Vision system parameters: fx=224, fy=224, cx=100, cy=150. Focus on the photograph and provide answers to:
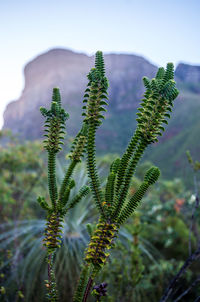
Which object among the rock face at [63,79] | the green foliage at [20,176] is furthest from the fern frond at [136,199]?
the rock face at [63,79]

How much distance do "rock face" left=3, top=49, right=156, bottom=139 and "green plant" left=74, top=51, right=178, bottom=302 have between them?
326ft

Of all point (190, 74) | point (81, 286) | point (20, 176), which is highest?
point (190, 74)

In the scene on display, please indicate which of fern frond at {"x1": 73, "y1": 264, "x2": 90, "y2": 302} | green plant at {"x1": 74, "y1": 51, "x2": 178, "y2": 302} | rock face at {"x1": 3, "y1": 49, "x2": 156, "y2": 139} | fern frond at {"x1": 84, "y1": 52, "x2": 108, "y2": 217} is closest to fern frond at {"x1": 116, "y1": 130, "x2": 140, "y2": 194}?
green plant at {"x1": 74, "y1": 51, "x2": 178, "y2": 302}

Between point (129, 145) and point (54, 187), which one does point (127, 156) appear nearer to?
point (129, 145)

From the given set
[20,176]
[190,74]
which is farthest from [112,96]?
[20,176]

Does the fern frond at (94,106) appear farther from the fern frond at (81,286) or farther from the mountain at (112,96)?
the mountain at (112,96)

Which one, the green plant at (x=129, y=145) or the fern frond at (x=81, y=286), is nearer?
the green plant at (x=129, y=145)

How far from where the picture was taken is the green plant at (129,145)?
91 cm

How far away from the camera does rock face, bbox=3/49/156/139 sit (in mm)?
107188

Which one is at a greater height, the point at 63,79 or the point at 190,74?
the point at 63,79

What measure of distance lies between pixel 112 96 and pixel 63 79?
28.0 meters

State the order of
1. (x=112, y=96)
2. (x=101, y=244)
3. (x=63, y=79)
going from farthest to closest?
1. (x=63, y=79)
2. (x=112, y=96)
3. (x=101, y=244)

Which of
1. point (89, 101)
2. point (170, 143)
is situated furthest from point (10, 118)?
point (89, 101)

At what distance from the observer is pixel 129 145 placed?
95 centimetres
